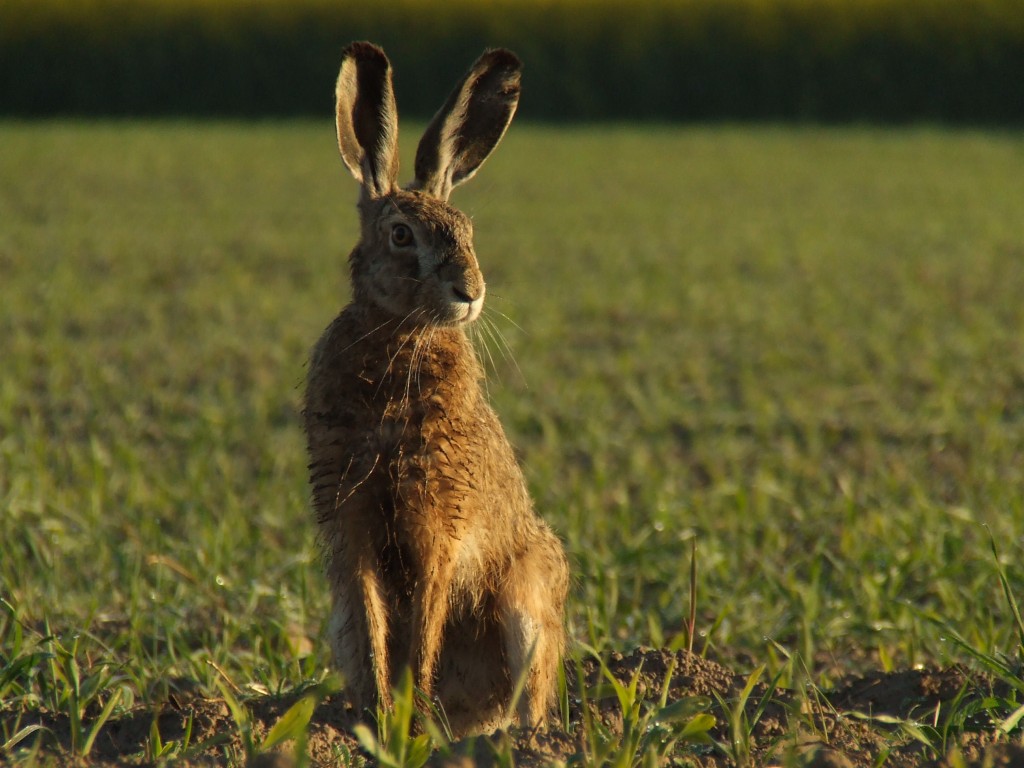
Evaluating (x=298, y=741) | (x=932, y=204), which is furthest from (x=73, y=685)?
(x=932, y=204)

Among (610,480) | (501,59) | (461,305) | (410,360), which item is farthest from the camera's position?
(610,480)

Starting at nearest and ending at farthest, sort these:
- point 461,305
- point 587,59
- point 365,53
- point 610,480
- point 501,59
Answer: point 461,305, point 365,53, point 501,59, point 610,480, point 587,59

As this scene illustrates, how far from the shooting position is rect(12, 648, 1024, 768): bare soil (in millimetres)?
2773

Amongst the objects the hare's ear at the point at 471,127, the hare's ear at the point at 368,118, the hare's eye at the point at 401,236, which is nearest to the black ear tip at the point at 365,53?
the hare's ear at the point at 368,118

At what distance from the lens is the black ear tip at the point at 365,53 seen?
10.7ft

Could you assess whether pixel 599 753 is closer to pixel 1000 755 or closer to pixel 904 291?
pixel 1000 755

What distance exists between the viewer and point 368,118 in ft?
10.9

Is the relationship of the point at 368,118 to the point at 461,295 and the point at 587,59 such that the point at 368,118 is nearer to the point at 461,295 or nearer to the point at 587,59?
the point at 461,295

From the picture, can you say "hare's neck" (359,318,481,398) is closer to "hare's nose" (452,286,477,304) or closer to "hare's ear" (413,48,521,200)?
"hare's nose" (452,286,477,304)

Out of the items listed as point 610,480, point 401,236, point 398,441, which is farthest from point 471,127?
point 610,480

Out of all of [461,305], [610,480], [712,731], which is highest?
[461,305]

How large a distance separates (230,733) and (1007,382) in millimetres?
6512

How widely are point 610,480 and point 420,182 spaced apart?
3.19 metres

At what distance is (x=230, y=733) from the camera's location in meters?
2.91
